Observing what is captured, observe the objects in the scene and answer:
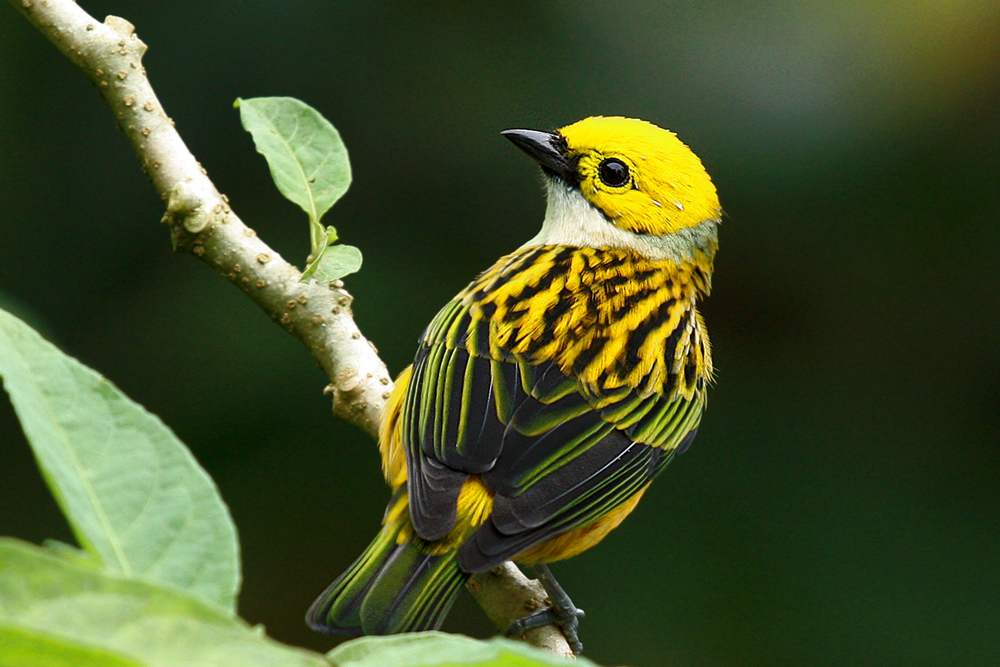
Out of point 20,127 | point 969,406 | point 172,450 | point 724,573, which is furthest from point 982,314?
point 172,450

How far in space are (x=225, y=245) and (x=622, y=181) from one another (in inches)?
61.4

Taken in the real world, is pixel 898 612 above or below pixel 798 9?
below

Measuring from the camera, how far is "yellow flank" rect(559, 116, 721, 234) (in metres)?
3.86

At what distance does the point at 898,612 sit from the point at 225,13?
409 cm

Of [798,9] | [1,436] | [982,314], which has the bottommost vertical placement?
[1,436]

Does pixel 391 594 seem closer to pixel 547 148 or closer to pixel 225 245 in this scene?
pixel 225 245

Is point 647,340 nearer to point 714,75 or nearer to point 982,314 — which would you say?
point 714,75

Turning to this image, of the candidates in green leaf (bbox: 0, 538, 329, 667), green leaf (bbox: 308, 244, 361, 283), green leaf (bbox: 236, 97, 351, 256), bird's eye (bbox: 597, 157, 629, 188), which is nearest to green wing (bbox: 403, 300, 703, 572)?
green leaf (bbox: 308, 244, 361, 283)

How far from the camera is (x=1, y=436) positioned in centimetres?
490

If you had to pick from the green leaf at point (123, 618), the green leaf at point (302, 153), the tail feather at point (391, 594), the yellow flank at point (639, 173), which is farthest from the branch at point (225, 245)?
the green leaf at point (123, 618)

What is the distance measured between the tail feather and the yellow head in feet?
5.32

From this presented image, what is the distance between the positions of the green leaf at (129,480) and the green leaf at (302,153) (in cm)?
197

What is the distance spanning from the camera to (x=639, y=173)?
12.7ft

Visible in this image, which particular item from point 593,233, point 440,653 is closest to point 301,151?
point 593,233
